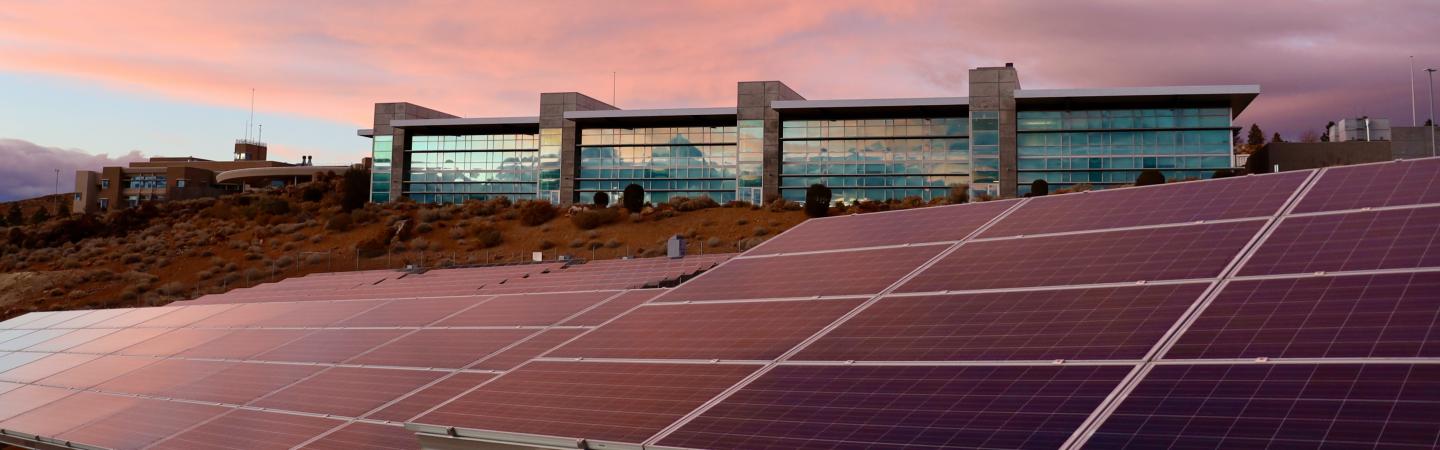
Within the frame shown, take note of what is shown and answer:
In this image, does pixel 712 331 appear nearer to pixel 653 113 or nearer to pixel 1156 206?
pixel 1156 206

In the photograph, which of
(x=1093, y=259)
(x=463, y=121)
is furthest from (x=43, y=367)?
(x=463, y=121)

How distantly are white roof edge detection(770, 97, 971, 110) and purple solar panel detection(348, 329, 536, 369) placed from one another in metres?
60.1

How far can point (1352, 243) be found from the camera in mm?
17172

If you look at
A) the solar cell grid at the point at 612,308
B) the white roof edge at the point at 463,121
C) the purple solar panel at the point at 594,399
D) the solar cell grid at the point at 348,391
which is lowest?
the solar cell grid at the point at 348,391

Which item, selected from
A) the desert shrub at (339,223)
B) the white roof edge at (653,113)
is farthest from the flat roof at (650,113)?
the desert shrub at (339,223)

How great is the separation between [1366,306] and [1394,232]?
125 inches

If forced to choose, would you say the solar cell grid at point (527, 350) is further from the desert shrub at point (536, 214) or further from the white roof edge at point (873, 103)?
the white roof edge at point (873, 103)

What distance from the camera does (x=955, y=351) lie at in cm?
1736

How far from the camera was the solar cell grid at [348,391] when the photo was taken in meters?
24.1

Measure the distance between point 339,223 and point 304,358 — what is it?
63485mm

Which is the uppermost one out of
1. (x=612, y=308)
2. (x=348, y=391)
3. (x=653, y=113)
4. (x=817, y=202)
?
(x=653, y=113)

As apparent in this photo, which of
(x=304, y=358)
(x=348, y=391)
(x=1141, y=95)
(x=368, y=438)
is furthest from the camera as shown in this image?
(x=1141, y=95)

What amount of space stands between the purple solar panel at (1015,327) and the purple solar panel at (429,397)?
8142 mm

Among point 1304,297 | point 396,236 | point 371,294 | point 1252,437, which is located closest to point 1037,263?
point 1304,297
